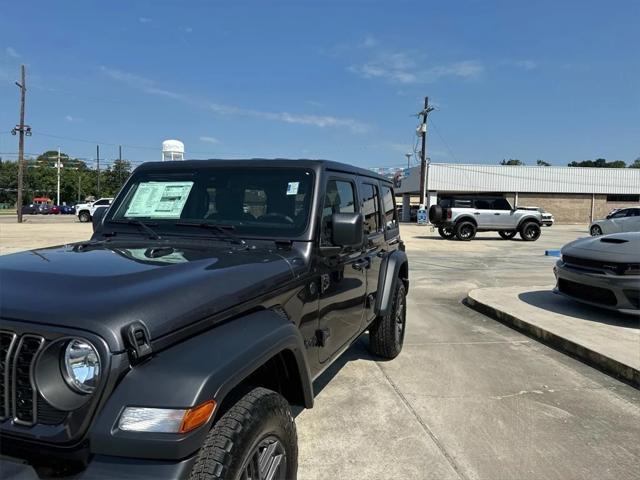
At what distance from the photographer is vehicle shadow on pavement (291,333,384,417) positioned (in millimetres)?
4494

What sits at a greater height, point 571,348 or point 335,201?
point 335,201

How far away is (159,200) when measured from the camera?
3541 mm

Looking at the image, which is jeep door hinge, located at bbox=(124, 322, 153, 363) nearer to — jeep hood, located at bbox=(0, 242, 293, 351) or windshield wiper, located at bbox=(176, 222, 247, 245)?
jeep hood, located at bbox=(0, 242, 293, 351)

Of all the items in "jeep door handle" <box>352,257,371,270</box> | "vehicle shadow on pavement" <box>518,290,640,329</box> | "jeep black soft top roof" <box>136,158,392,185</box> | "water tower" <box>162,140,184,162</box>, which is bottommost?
"vehicle shadow on pavement" <box>518,290,640,329</box>

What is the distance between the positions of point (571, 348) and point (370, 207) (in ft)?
9.23

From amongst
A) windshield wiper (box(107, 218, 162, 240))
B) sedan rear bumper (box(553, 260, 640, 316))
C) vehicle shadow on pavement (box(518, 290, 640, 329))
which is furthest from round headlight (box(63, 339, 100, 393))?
vehicle shadow on pavement (box(518, 290, 640, 329))

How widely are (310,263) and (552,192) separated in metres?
51.8

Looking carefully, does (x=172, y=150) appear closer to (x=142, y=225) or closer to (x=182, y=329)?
(x=142, y=225)

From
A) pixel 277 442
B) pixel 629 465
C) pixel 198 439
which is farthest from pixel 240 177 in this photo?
pixel 629 465

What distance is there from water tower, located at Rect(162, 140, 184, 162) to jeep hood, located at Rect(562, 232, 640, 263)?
204 inches

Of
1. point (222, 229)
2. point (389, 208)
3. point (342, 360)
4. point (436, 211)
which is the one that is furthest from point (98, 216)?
point (436, 211)

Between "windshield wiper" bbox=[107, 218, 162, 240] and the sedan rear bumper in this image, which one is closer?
"windshield wiper" bbox=[107, 218, 162, 240]

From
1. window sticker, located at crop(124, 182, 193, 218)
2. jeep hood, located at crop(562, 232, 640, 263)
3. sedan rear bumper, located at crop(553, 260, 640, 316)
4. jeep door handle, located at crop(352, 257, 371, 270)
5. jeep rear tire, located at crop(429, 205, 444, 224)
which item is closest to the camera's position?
window sticker, located at crop(124, 182, 193, 218)

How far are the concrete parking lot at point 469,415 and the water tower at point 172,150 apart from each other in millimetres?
2613
